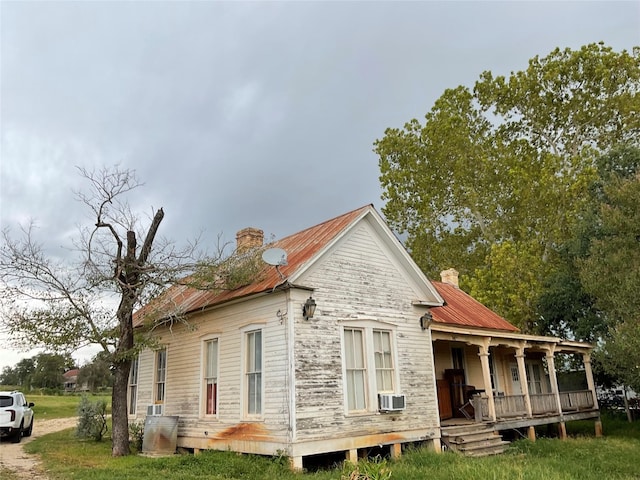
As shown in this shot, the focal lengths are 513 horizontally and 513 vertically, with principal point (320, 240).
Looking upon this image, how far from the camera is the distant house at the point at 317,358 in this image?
11273 millimetres

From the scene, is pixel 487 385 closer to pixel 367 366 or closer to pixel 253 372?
pixel 367 366

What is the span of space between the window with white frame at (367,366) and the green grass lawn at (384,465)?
4.94ft

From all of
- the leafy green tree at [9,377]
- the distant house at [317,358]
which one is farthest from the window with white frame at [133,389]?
the leafy green tree at [9,377]

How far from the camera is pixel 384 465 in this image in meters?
9.06

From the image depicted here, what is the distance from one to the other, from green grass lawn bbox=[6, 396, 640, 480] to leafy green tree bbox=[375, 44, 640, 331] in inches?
460

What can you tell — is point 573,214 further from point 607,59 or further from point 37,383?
point 37,383

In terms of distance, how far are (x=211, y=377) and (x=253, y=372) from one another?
6.01 ft

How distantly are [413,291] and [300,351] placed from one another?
4.51 metres

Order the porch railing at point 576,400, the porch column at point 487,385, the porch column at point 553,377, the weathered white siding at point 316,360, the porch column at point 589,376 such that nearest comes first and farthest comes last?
the weathered white siding at point 316,360 < the porch column at point 487,385 < the porch column at point 553,377 < the porch railing at point 576,400 < the porch column at point 589,376

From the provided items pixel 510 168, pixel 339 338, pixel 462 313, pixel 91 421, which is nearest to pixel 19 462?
pixel 91 421

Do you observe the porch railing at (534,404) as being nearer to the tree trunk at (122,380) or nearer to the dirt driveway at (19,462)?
the tree trunk at (122,380)

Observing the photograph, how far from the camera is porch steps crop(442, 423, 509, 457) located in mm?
13711

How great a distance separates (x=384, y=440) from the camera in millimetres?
12305

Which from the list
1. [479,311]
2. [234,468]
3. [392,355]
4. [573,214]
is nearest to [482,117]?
[573,214]
